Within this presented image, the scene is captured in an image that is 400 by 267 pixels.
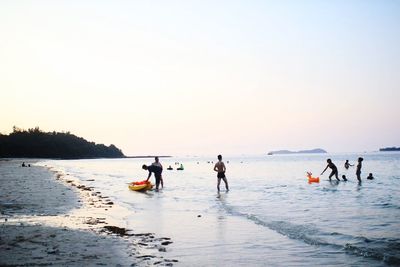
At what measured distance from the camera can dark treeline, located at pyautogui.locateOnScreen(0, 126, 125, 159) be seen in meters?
140

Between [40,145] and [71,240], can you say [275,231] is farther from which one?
[40,145]

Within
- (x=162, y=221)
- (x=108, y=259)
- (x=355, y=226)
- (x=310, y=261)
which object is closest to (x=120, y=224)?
(x=162, y=221)

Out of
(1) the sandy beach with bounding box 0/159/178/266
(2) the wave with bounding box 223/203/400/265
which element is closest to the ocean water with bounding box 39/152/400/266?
(2) the wave with bounding box 223/203/400/265

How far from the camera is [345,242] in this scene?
895 centimetres

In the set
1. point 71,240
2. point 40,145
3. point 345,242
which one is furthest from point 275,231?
point 40,145

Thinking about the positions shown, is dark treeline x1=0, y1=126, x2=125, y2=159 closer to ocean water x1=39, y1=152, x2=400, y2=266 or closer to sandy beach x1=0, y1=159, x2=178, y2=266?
sandy beach x1=0, y1=159, x2=178, y2=266

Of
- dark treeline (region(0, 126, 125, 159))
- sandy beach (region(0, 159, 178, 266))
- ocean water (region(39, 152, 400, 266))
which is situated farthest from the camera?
dark treeline (region(0, 126, 125, 159))

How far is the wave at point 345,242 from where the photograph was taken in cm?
773

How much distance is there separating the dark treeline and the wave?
14367cm

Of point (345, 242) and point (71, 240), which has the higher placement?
point (71, 240)

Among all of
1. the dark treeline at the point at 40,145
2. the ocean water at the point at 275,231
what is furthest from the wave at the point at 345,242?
the dark treeline at the point at 40,145

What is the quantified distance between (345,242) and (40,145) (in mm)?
162749

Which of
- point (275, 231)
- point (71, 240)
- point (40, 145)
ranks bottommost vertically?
point (275, 231)

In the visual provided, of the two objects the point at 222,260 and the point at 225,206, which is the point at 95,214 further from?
the point at 222,260
